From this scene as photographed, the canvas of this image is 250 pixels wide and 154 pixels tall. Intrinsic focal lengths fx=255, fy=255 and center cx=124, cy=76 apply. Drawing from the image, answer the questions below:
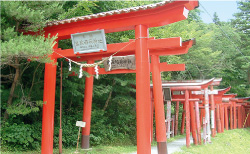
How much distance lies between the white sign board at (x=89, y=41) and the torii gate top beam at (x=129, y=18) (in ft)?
0.73

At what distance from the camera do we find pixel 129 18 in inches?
284

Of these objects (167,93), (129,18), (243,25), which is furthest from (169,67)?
(243,25)

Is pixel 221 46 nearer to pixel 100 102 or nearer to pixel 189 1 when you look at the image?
pixel 100 102

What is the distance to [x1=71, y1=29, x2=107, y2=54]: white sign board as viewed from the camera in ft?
24.4

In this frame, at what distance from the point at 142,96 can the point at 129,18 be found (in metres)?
2.25

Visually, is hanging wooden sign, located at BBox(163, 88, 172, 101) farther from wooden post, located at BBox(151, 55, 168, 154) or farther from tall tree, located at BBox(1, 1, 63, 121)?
tall tree, located at BBox(1, 1, 63, 121)

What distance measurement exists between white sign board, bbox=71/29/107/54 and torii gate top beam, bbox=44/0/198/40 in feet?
0.73

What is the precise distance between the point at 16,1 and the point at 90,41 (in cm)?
223

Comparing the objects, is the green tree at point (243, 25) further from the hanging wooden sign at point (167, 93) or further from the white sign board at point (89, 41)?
the white sign board at point (89, 41)

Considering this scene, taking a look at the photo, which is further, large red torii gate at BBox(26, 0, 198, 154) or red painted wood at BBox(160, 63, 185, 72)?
red painted wood at BBox(160, 63, 185, 72)

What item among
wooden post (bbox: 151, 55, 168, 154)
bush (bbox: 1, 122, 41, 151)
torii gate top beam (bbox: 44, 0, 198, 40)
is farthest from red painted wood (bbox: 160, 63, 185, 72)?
bush (bbox: 1, 122, 41, 151)

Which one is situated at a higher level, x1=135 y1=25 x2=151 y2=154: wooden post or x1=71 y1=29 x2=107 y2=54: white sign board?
x1=71 y1=29 x2=107 y2=54: white sign board

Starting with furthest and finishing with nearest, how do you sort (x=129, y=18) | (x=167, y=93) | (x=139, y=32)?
(x=167, y=93), (x=129, y=18), (x=139, y=32)

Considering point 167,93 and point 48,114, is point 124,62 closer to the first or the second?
point 48,114
